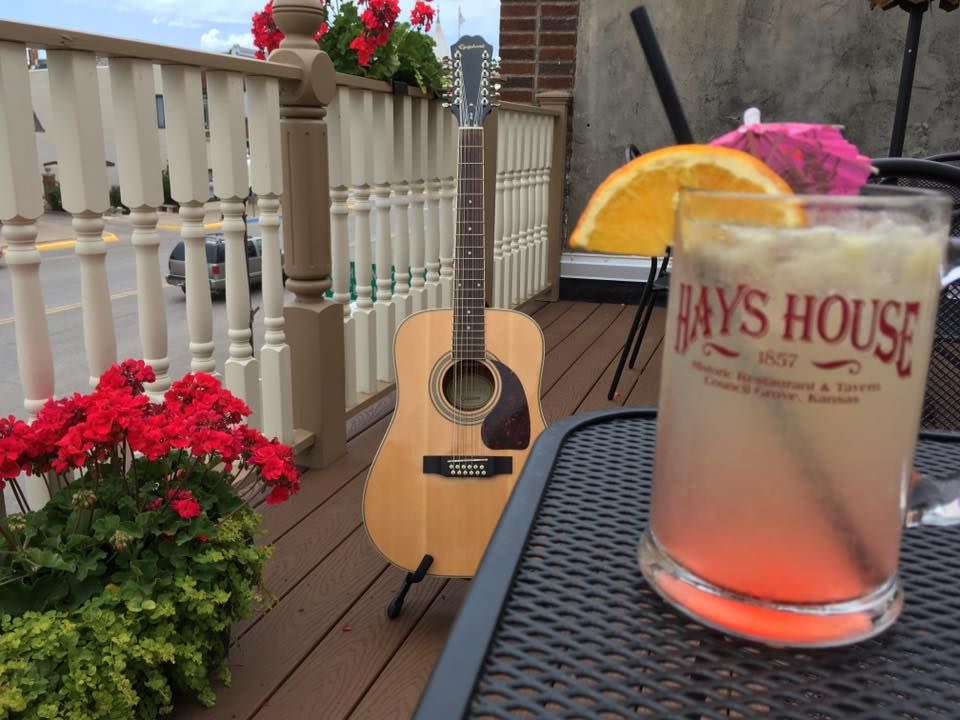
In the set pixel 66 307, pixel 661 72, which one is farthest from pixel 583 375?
pixel 66 307

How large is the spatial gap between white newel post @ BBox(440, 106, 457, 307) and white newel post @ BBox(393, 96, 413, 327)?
8.8 inches

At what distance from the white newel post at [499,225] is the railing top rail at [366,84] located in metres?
1.15

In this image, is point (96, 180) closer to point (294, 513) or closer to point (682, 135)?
point (294, 513)

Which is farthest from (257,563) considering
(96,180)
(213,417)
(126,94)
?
(126,94)

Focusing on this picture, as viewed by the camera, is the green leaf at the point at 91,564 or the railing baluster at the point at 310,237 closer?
the green leaf at the point at 91,564

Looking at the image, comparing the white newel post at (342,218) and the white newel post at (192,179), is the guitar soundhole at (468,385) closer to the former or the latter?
the white newel post at (192,179)

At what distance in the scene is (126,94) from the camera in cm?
152

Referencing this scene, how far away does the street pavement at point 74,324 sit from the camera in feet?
19.1

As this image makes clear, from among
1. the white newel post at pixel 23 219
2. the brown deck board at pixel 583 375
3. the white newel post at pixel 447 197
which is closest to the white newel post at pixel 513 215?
the brown deck board at pixel 583 375

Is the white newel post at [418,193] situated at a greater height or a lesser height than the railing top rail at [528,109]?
lesser

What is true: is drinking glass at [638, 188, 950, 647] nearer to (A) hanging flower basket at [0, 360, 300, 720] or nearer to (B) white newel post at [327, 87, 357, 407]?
(A) hanging flower basket at [0, 360, 300, 720]

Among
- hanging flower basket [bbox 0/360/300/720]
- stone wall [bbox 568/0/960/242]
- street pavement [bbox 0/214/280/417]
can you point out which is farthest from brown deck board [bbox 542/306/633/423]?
street pavement [bbox 0/214/280/417]

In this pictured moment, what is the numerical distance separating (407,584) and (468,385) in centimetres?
Result: 48

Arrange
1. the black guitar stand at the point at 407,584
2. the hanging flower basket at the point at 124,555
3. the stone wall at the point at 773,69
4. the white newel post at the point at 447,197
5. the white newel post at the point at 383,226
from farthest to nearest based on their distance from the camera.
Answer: the stone wall at the point at 773,69 < the white newel post at the point at 447,197 < the white newel post at the point at 383,226 < the black guitar stand at the point at 407,584 < the hanging flower basket at the point at 124,555
